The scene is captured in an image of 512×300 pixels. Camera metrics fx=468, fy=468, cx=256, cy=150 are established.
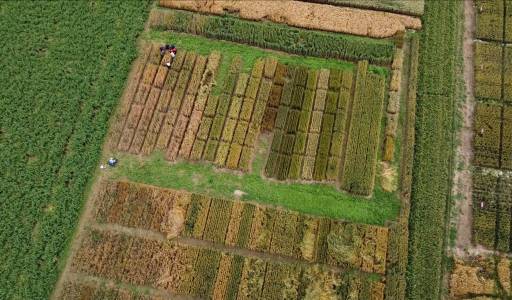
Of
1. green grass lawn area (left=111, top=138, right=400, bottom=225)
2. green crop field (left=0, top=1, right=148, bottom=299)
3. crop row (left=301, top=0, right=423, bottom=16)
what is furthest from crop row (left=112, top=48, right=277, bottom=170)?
crop row (left=301, top=0, right=423, bottom=16)

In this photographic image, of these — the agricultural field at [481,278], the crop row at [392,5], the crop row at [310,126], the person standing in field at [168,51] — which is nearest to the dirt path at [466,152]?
the agricultural field at [481,278]

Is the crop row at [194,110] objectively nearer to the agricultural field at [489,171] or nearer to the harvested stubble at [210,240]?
the harvested stubble at [210,240]

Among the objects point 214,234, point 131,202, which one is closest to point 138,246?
point 131,202

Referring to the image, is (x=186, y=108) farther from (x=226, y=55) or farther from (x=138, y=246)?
(x=138, y=246)

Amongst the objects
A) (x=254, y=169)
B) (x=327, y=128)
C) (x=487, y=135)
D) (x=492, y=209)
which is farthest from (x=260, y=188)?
(x=487, y=135)

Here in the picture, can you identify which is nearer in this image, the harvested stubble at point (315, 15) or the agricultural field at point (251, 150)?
the agricultural field at point (251, 150)

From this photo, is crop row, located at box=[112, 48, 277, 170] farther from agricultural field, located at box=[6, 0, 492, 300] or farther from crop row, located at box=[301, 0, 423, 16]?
crop row, located at box=[301, 0, 423, 16]

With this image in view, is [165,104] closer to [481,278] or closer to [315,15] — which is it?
[315,15]
